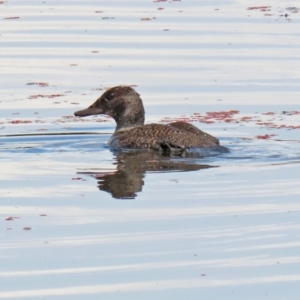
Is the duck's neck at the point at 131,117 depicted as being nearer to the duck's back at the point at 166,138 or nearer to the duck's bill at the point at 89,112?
the duck's bill at the point at 89,112

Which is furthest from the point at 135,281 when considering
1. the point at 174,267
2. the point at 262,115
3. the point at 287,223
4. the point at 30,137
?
the point at 262,115

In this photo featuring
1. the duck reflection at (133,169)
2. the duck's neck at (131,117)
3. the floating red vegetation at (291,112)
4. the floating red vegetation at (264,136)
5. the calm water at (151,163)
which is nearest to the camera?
the calm water at (151,163)

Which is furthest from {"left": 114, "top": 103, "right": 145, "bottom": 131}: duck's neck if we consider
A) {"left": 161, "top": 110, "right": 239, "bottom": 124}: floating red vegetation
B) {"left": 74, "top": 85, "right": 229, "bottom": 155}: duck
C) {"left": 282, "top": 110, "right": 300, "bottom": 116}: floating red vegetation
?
{"left": 282, "top": 110, "right": 300, "bottom": 116}: floating red vegetation

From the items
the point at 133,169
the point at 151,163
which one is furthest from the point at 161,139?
the point at 133,169

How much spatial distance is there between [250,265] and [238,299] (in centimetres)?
72

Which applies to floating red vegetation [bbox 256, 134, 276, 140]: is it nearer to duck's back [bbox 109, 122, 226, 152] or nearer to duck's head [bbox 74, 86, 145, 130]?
duck's back [bbox 109, 122, 226, 152]

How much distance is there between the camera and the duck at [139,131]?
13.2 meters

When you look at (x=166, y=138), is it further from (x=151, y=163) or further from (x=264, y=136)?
(x=264, y=136)

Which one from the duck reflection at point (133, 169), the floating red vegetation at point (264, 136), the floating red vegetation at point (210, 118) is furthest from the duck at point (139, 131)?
the floating red vegetation at point (264, 136)

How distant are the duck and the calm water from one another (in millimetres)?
228

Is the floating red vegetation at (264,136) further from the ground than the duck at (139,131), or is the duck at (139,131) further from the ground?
the duck at (139,131)

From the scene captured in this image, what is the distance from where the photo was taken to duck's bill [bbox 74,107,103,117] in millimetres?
14750

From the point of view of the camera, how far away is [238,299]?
7.71 m

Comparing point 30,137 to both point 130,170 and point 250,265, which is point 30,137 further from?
point 250,265
